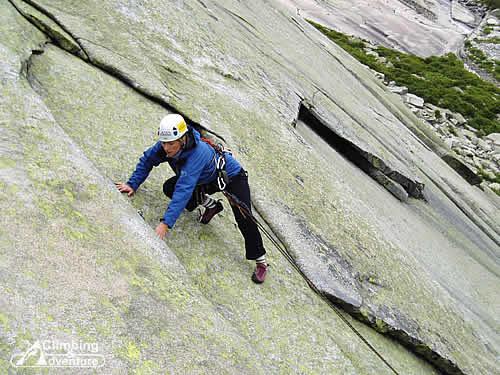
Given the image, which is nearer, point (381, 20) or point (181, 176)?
point (181, 176)

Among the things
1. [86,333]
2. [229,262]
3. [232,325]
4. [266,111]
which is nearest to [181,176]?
[229,262]

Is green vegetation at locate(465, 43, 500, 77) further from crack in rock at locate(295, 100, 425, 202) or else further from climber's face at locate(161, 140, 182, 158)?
climber's face at locate(161, 140, 182, 158)

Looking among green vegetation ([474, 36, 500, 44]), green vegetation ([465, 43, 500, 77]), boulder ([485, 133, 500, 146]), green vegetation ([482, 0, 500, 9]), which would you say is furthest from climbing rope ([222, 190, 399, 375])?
green vegetation ([482, 0, 500, 9])

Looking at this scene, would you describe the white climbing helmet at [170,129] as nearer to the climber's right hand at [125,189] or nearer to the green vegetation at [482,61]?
the climber's right hand at [125,189]

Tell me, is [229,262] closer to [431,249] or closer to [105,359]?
[105,359]

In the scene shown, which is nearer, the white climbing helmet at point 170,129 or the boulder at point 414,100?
the white climbing helmet at point 170,129

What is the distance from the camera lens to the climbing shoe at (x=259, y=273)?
6793mm

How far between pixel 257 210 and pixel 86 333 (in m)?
4.44

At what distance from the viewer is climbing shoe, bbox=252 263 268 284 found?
6.79 meters

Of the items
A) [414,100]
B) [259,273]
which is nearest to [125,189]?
[259,273]

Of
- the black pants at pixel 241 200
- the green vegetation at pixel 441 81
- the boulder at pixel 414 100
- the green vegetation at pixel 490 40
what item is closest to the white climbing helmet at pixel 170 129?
the black pants at pixel 241 200

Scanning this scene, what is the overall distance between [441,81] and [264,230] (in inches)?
1776

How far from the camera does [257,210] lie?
8.15 meters

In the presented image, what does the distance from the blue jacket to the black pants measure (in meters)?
0.24
